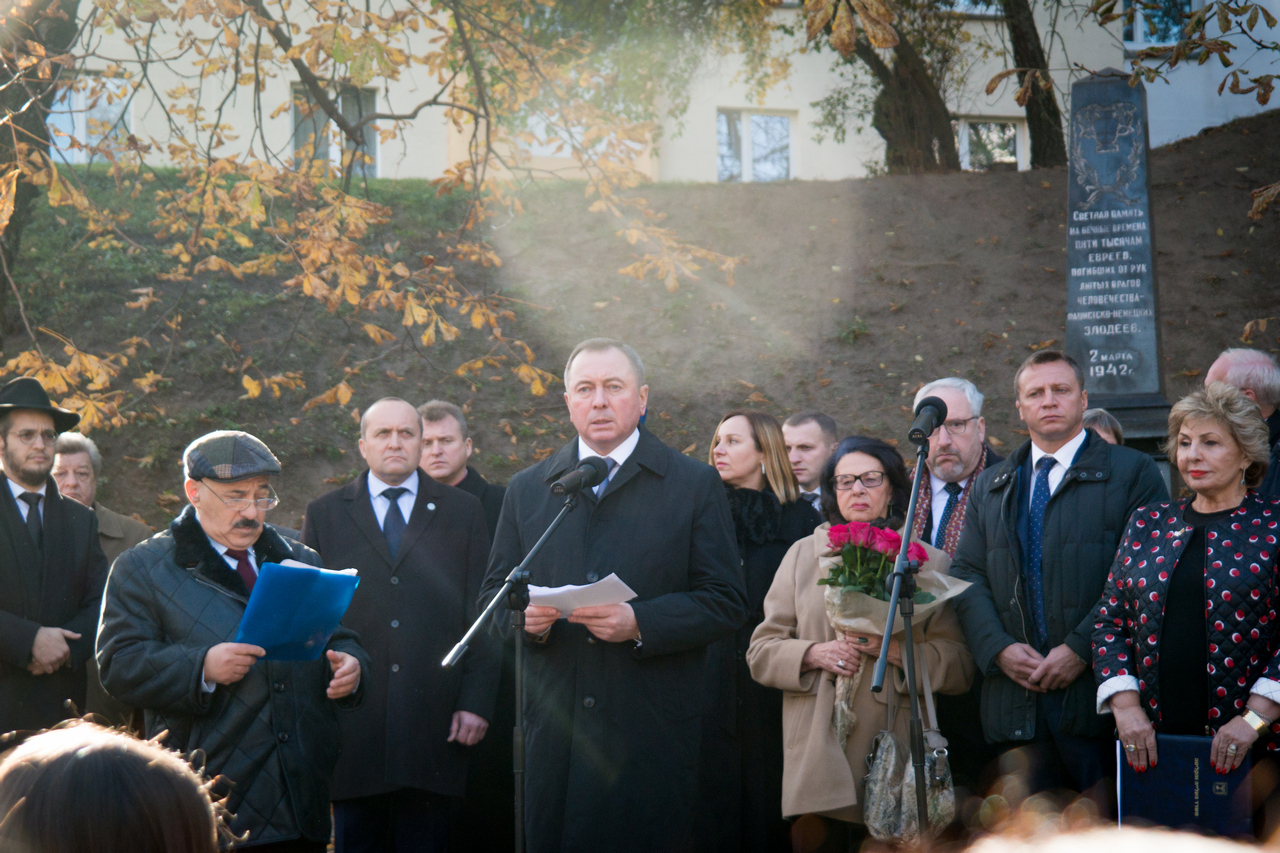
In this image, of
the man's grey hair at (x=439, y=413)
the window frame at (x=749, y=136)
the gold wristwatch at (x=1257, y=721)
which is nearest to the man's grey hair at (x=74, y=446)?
the man's grey hair at (x=439, y=413)

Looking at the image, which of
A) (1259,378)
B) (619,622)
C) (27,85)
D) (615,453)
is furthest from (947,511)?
(27,85)

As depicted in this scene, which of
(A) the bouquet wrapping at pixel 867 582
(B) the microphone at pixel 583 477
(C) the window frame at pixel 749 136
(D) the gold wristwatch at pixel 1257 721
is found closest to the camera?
(B) the microphone at pixel 583 477

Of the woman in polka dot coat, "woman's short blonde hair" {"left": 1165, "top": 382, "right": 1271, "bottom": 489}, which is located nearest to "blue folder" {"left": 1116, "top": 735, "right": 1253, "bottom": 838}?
the woman in polka dot coat

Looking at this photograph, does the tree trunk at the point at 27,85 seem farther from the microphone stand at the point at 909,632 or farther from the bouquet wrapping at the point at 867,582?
the microphone stand at the point at 909,632

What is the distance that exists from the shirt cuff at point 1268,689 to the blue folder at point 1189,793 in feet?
0.72

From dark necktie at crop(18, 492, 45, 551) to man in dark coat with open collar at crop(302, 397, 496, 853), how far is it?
1275mm

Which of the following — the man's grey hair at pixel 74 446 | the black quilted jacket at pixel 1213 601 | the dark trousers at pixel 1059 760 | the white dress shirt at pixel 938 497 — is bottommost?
the dark trousers at pixel 1059 760

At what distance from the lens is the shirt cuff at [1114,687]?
167 inches

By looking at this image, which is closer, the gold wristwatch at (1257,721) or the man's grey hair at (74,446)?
the gold wristwatch at (1257,721)

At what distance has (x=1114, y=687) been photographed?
4.25 m

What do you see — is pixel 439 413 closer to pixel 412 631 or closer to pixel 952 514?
pixel 412 631

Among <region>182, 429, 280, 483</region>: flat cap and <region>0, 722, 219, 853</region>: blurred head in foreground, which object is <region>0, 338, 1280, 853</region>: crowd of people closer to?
<region>182, 429, 280, 483</region>: flat cap

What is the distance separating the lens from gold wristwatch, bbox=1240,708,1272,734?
3939 mm

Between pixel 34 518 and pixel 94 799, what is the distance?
4719mm
